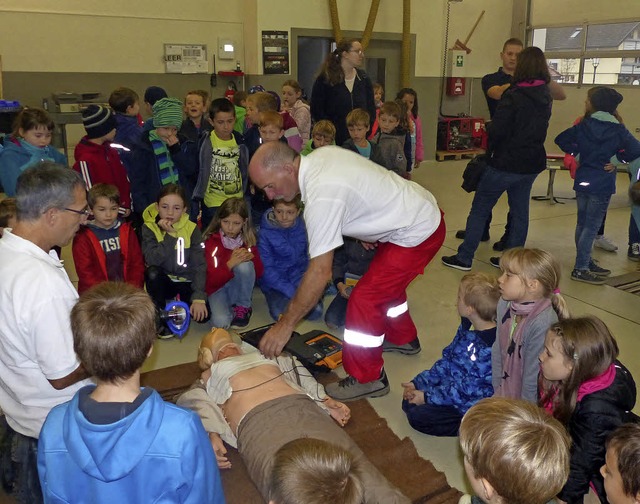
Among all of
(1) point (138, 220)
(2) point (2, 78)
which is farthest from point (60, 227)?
(2) point (2, 78)

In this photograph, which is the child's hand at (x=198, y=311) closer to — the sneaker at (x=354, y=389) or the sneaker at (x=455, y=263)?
the sneaker at (x=354, y=389)

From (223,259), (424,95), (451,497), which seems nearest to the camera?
(451,497)

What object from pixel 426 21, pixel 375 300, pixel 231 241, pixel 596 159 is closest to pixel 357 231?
pixel 375 300

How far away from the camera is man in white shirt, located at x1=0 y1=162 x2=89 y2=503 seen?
72.4 inches

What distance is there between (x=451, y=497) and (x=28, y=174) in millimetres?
2208

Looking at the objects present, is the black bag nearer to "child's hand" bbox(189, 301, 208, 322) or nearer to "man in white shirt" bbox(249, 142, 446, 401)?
"man in white shirt" bbox(249, 142, 446, 401)

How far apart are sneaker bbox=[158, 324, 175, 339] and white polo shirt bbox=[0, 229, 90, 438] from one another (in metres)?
2.06

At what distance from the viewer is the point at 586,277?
507cm

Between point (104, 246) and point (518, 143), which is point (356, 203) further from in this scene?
point (518, 143)

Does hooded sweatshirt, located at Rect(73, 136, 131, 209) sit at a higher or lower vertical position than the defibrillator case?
higher

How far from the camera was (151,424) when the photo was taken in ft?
4.75

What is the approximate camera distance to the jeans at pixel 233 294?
423 centimetres

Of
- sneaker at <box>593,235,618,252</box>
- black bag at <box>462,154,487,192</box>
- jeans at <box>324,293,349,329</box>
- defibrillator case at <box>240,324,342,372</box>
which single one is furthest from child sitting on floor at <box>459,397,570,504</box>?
sneaker at <box>593,235,618,252</box>

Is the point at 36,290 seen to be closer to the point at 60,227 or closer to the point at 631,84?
the point at 60,227
